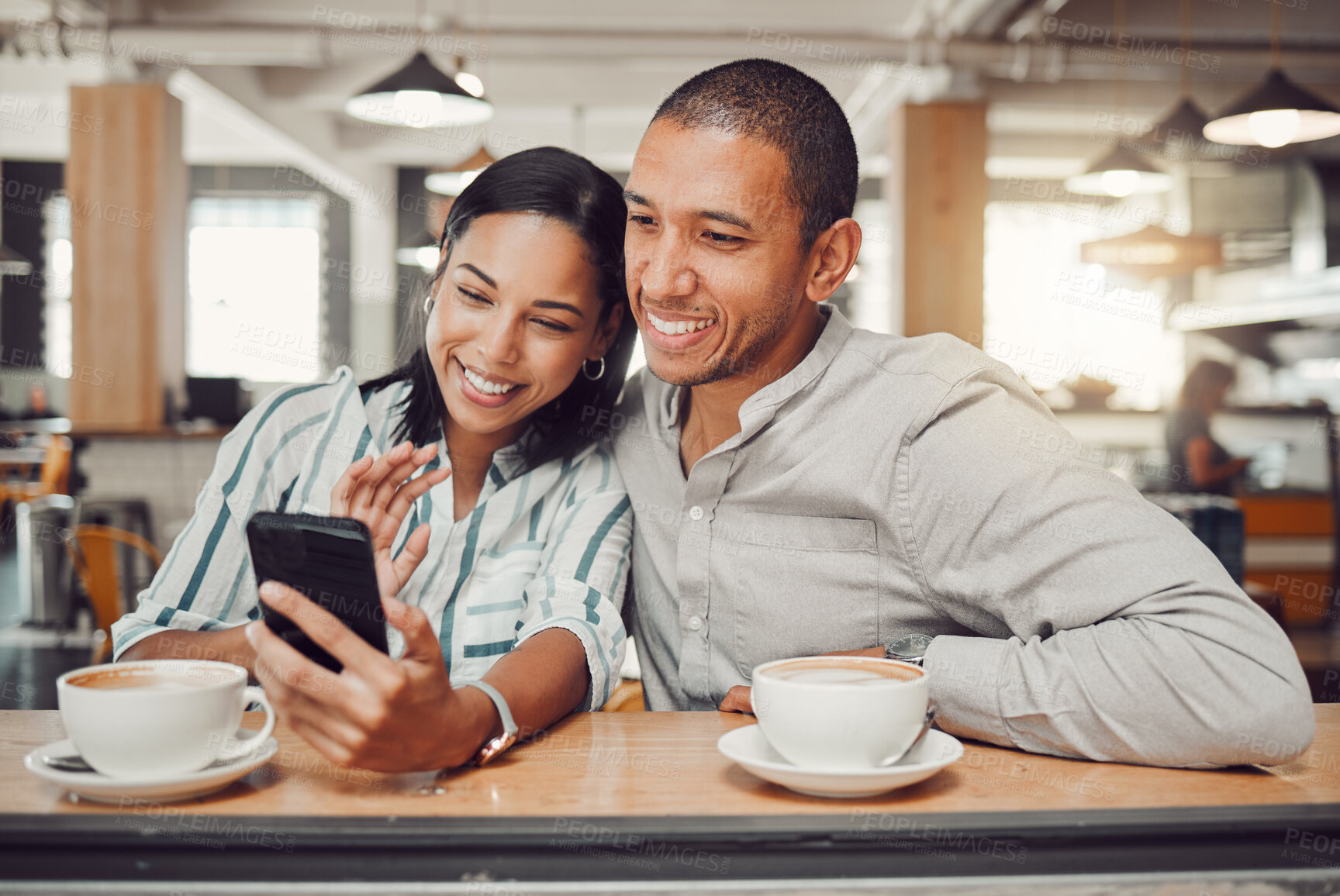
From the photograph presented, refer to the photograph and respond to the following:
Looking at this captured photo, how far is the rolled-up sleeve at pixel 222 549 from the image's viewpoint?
1324mm

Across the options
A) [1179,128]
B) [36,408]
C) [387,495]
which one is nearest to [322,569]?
[387,495]

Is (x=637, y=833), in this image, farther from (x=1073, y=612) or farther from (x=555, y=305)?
(x=555, y=305)

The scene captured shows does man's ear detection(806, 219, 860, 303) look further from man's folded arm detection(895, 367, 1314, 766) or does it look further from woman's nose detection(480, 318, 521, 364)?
woman's nose detection(480, 318, 521, 364)

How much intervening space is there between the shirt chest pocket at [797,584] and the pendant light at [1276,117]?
3.29 metres

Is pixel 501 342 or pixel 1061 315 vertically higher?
pixel 1061 315

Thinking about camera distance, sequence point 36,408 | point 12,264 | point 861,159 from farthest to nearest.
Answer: point 36,408 → point 12,264 → point 861,159

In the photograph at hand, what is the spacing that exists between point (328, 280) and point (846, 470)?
10.6 metres

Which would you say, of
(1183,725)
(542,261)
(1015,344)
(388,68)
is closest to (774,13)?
(388,68)

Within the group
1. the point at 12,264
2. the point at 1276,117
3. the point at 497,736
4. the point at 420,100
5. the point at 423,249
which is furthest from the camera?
the point at 12,264

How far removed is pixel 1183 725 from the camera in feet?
3.18

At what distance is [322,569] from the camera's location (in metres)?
0.84

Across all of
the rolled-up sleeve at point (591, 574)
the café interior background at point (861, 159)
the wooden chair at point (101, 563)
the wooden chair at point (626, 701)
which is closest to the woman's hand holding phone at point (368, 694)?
the rolled-up sleeve at point (591, 574)

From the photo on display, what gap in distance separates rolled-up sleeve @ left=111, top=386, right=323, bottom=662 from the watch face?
2.65 ft

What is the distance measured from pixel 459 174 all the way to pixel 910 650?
449 centimetres
